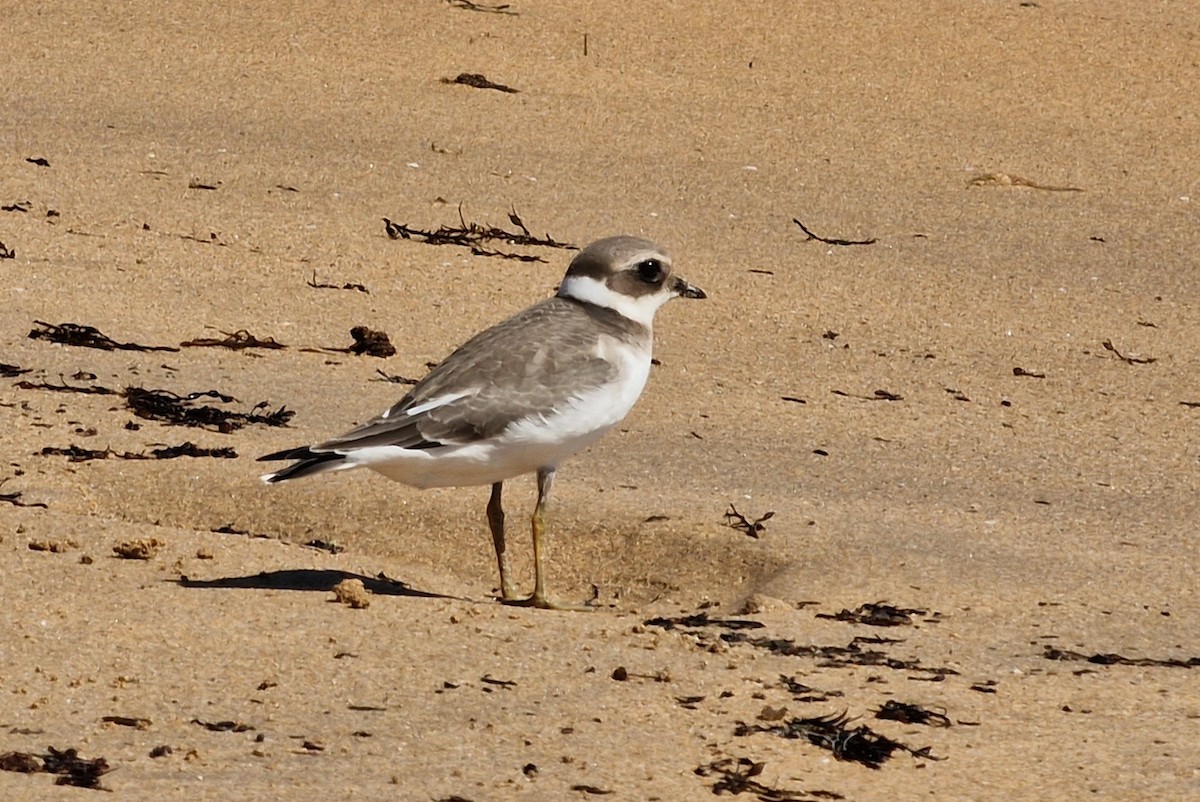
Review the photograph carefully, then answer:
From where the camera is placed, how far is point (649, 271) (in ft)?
19.2

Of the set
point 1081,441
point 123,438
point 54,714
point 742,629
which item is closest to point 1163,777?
point 742,629

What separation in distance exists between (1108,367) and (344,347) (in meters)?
3.45

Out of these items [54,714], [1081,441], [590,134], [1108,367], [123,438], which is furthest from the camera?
[590,134]

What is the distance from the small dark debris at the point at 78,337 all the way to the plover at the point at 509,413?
221cm

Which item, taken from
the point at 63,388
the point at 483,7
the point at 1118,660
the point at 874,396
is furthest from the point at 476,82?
the point at 1118,660

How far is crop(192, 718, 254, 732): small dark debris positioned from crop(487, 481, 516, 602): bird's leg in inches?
61.2

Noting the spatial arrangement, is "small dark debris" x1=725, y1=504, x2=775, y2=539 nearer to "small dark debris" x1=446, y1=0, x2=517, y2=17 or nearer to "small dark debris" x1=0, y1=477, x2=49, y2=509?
"small dark debris" x1=0, y1=477, x2=49, y2=509

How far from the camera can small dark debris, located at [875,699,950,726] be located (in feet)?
14.7

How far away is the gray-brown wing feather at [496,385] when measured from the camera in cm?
520

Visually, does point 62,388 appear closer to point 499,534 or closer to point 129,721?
point 499,534

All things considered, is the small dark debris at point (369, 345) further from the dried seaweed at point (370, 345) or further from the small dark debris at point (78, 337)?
the small dark debris at point (78, 337)

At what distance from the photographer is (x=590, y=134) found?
10734 mm

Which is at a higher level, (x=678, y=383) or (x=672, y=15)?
(x=672, y=15)

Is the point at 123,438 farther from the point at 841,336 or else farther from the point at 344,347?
the point at 841,336
